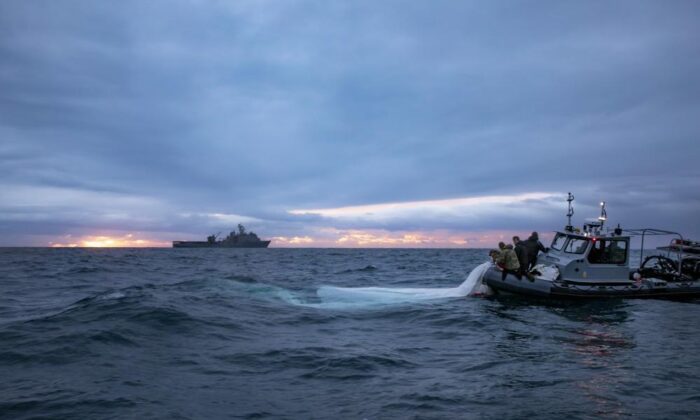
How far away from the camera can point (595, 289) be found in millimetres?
19031

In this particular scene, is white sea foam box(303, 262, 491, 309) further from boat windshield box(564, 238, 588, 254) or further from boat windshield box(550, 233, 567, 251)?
boat windshield box(564, 238, 588, 254)

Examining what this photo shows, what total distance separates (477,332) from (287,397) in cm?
725

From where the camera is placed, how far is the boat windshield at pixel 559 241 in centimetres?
2133

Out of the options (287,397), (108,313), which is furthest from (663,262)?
(108,313)

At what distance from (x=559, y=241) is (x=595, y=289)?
312cm

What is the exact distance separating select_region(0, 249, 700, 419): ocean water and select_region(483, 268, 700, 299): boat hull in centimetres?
91

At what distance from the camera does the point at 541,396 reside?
7.88m

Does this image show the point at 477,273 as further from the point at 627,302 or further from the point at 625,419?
the point at 625,419

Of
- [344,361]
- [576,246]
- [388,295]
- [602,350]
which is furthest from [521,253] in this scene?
[344,361]

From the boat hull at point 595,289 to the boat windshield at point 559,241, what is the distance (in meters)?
2.20

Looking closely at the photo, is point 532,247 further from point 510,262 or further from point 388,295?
point 388,295

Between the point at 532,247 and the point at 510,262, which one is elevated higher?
the point at 532,247

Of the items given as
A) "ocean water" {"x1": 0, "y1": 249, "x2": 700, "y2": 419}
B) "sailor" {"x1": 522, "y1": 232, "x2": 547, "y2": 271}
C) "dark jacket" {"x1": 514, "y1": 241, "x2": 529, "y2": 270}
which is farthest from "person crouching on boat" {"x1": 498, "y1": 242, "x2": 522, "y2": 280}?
"ocean water" {"x1": 0, "y1": 249, "x2": 700, "y2": 419}

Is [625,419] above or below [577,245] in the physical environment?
below
